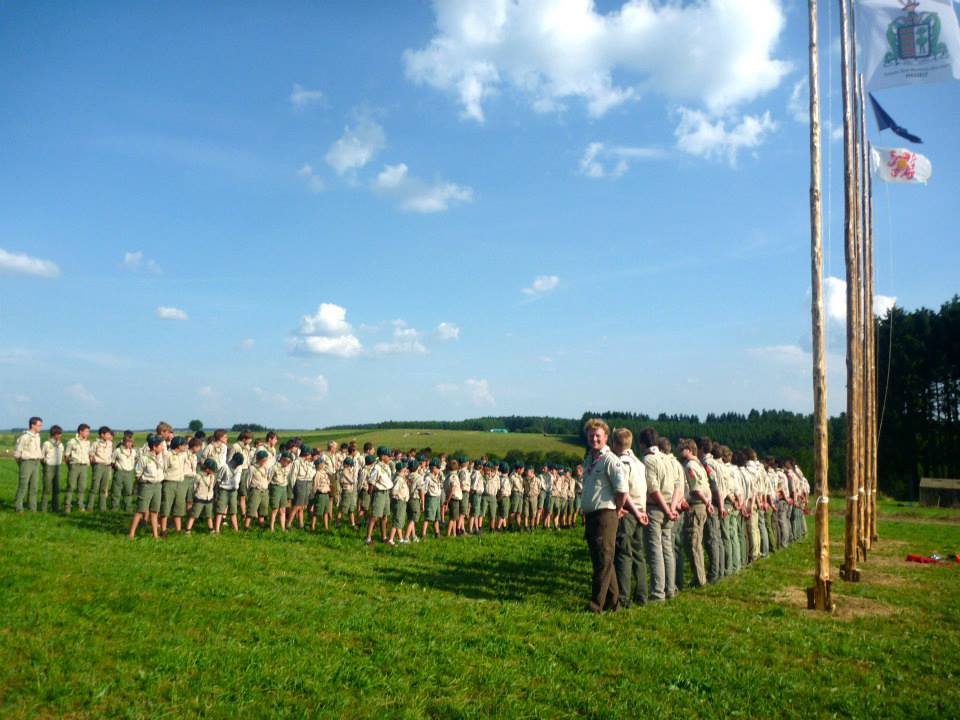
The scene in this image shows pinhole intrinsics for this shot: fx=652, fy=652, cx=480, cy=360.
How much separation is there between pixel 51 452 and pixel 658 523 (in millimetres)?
14046

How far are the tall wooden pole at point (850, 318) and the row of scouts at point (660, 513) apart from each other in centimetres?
178

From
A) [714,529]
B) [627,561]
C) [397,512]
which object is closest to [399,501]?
[397,512]

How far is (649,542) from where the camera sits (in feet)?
28.8

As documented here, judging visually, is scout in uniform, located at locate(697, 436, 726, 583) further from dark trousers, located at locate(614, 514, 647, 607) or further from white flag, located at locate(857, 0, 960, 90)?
white flag, located at locate(857, 0, 960, 90)

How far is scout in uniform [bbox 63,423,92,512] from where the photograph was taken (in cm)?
1547

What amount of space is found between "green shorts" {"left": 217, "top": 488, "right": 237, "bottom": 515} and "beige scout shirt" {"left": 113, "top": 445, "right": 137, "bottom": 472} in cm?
331

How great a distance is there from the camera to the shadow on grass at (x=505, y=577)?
9.37 meters

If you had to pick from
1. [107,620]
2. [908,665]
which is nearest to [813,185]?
[908,665]

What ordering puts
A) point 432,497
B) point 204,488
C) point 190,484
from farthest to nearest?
point 432,497, point 190,484, point 204,488

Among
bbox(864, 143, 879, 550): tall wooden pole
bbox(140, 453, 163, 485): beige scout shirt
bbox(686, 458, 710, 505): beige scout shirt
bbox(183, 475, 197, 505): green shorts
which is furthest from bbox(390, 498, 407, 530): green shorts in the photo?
bbox(864, 143, 879, 550): tall wooden pole

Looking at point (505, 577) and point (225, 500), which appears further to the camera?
point (225, 500)

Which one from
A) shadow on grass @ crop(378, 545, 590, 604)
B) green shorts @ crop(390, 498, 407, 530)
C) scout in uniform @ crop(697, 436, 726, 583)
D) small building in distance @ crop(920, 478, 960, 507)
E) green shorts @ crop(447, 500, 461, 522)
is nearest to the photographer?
shadow on grass @ crop(378, 545, 590, 604)

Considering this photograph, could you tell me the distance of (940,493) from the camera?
123 ft

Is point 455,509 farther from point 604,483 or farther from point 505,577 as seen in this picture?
point 604,483
